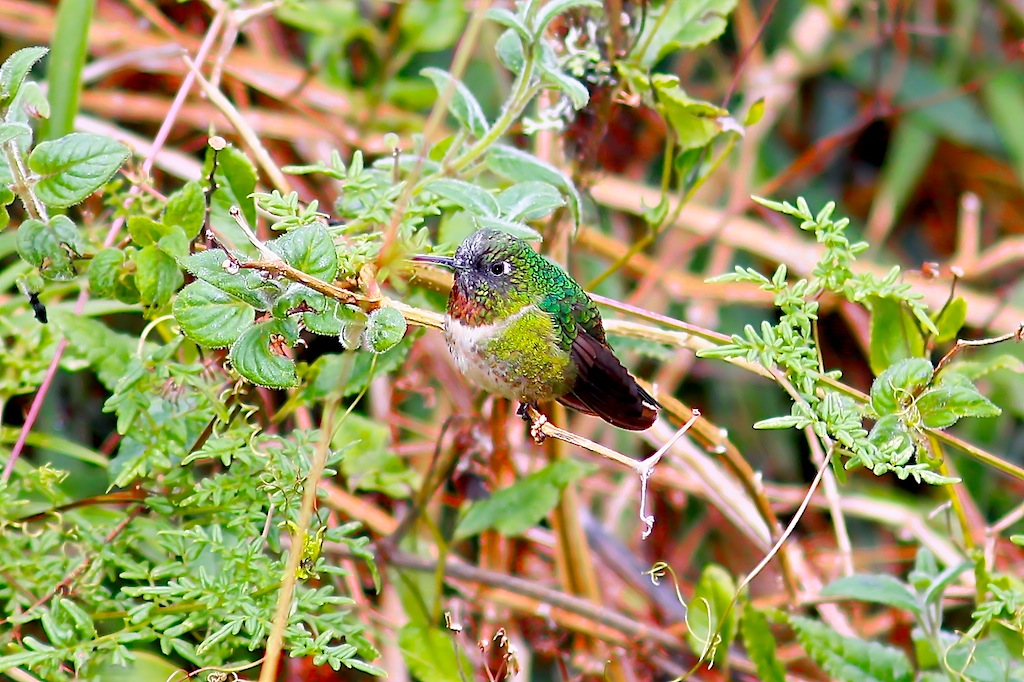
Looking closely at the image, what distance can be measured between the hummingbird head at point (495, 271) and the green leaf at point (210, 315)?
0.29 meters

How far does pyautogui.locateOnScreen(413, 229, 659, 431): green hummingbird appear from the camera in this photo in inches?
60.2

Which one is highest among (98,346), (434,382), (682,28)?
(682,28)

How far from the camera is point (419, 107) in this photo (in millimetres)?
3053

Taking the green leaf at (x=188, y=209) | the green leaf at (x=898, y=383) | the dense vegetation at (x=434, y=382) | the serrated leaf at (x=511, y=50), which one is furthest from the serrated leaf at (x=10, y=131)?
the green leaf at (x=898, y=383)

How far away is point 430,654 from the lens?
178 centimetres

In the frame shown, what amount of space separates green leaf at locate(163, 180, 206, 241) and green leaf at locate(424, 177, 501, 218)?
0.31 m

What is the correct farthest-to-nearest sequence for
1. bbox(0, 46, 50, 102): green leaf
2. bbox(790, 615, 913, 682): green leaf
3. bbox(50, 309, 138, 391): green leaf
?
bbox(790, 615, 913, 682): green leaf, bbox(50, 309, 138, 391): green leaf, bbox(0, 46, 50, 102): green leaf

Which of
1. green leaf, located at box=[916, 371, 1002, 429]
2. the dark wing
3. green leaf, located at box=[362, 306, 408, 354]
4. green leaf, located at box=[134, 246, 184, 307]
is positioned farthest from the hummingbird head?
green leaf, located at box=[916, 371, 1002, 429]

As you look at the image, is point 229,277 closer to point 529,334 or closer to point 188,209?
point 188,209

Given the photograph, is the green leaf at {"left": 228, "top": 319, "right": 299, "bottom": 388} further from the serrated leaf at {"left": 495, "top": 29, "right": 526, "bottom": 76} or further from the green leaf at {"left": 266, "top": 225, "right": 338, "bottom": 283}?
the serrated leaf at {"left": 495, "top": 29, "right": 526, "bottom": 76}

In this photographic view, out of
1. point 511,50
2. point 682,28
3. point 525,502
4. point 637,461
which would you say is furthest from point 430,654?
point 682,28

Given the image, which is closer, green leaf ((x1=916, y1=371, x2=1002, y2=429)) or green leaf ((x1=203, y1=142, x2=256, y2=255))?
green leaf ((x1=916, y1=371, x2=1002, y2=429))

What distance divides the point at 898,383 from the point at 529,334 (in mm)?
535

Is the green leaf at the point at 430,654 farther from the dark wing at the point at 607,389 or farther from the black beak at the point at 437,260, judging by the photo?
the black beak at the point at 437,260
